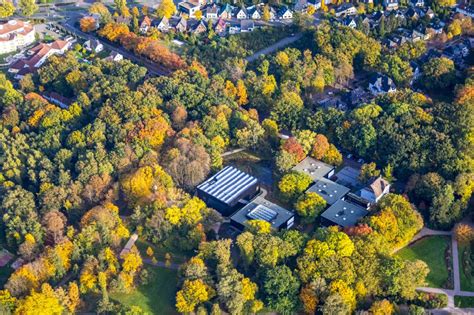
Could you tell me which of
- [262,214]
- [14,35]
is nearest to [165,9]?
[14,35]

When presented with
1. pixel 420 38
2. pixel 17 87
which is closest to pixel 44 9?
pixel 17 87

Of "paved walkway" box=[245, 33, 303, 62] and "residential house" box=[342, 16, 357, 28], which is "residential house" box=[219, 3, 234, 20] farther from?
"residential house" box=[342, 16, 357, 28]

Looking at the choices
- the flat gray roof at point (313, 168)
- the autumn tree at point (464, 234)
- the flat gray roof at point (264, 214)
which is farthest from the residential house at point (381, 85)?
the flat gray roof at point (264, 214)

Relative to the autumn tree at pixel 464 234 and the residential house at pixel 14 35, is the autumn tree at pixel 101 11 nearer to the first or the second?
the residential house at pixel 14 35

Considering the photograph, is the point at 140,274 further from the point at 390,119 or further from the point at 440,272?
the point at 390,119

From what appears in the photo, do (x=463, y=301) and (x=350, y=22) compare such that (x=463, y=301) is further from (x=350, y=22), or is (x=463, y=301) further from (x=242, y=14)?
(x=242, y=14)

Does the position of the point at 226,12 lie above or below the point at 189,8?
above
